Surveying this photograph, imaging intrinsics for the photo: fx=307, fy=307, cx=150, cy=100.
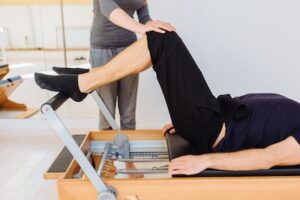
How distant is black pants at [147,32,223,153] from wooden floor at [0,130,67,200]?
1085mm

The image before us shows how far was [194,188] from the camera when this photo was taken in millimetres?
1161

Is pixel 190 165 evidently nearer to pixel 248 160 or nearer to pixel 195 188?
pixel 195 188

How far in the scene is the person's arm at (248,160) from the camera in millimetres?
1179

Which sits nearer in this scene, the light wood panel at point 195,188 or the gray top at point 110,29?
the light wood panel at point 195,188

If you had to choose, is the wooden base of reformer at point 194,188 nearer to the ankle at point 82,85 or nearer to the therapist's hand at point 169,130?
the ankle at point 82,85

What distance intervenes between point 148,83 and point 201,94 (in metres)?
1.37

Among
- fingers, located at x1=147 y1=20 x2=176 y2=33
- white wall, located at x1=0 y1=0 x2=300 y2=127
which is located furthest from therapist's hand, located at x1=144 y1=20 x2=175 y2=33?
white wall, located at x1=0 y1=0 x2=300 y2=127

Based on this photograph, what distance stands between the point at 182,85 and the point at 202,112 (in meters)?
0.14

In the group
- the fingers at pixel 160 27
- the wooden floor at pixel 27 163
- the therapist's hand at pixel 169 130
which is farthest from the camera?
the wooden floor at pixel 27 163

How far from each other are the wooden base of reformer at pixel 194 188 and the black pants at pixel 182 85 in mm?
256

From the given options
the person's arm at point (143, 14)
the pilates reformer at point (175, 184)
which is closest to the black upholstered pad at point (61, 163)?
the pilates reformer at point (175, 184)

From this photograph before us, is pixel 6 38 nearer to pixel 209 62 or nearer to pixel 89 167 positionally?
pixel 209 62

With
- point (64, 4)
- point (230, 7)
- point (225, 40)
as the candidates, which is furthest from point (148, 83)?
point (64, 4)

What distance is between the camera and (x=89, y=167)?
1.15 m
